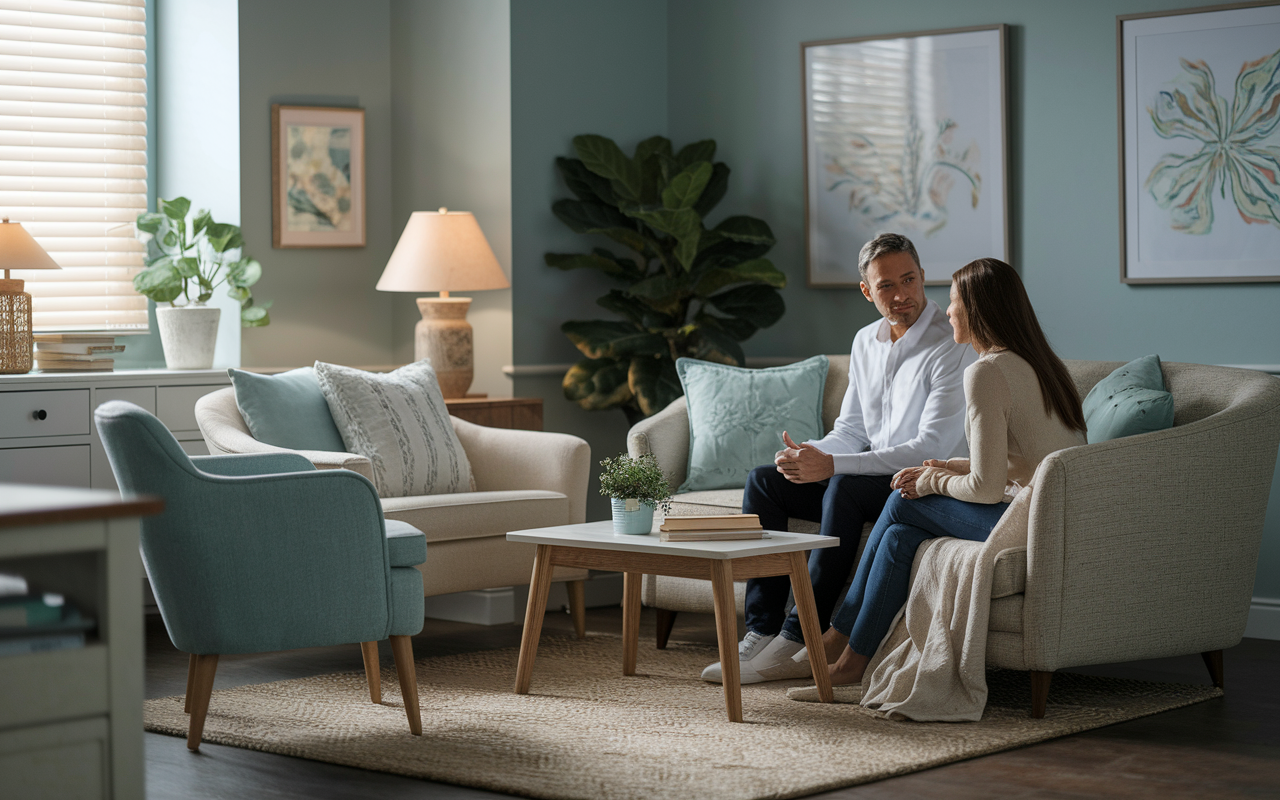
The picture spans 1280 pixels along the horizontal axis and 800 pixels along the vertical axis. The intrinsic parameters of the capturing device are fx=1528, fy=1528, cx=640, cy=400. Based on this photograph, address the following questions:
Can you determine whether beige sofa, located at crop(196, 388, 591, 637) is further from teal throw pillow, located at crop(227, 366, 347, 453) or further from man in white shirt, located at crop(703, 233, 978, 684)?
man in white shirt, located at crop(703, 233, 978, 684)

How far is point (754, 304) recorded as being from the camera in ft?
18.1

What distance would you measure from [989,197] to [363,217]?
2.32 m

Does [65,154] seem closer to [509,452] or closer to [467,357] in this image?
[467,357]

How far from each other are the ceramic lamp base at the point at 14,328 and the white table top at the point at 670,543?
6.57ft

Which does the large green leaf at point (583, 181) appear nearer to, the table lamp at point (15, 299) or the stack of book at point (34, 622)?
the table lamp at point (15, 299)

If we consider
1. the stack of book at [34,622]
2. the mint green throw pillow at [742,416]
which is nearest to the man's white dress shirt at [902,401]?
the mint green throw pillow at [742,416]

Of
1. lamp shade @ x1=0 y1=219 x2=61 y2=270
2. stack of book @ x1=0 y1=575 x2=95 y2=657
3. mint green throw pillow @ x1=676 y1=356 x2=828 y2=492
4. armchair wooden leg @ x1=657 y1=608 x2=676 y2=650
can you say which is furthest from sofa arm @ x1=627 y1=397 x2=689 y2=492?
stack of book @ x1=0 y1=575 x2=95 y2=657

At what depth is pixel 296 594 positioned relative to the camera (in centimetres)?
333

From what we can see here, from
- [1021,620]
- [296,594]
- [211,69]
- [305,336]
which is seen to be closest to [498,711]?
[296,594]

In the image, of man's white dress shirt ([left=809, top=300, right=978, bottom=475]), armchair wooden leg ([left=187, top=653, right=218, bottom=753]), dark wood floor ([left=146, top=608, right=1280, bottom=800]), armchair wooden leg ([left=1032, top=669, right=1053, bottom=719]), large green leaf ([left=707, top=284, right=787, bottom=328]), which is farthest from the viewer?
large green leaf ([left=707, top=284, right=787, bottom=328])

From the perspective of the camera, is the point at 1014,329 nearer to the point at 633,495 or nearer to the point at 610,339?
the point at 633,495

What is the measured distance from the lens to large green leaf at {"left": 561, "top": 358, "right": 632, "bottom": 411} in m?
5.42

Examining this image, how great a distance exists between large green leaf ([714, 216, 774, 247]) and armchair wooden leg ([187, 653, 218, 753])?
2.67 m

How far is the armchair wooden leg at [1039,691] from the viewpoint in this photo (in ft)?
11.7
